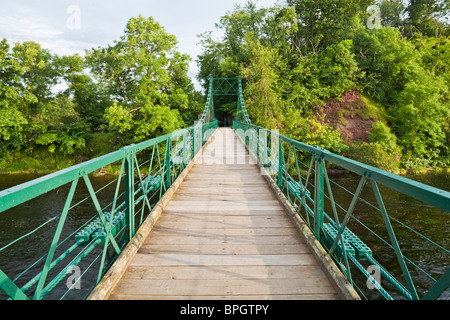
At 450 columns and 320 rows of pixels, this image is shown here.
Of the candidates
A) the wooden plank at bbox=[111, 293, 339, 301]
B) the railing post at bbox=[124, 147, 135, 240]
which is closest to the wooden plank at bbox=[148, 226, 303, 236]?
the railing post at bbox=[124, 147, 135, 240]

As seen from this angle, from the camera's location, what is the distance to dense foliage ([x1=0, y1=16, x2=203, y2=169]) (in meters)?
18.4

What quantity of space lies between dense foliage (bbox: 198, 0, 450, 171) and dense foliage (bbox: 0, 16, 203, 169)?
5899 mm

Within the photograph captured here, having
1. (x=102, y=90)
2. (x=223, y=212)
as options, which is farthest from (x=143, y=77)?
(x=223, y=212)

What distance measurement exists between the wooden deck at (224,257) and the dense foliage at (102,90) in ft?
50.5

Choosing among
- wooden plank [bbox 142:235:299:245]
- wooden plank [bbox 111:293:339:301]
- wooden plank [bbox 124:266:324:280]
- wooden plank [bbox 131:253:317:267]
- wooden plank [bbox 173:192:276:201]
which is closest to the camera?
wooden plank [bbox 111:293:339:301]

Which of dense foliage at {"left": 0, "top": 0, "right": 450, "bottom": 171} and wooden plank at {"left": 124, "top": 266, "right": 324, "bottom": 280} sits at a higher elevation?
dense foliage at {"left": 0, "top": 0, "right": 450, "bottom": 171}

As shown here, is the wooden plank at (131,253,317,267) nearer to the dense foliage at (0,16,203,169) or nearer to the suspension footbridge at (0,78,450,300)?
the suspension footbridge at (0,78,450,300)

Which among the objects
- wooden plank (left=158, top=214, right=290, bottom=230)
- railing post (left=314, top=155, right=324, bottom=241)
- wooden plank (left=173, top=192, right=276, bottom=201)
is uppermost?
A: railing post (left=314, top=155, right=324, bottom=241)

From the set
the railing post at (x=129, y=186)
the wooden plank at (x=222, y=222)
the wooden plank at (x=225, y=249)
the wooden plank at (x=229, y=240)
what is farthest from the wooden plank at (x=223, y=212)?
the railing post at (x=129, y=186)

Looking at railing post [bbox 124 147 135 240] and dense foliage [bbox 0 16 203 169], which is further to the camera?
dense foliage [bbox 0 16 203 169]

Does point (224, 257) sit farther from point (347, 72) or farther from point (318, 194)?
point (347, 72)
